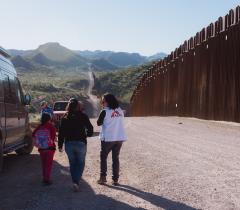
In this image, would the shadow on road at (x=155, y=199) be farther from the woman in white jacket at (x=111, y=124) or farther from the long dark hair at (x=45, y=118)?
the long dark hair at (x=45, y=118)

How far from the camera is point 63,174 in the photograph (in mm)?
12297

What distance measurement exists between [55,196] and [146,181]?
2009mm

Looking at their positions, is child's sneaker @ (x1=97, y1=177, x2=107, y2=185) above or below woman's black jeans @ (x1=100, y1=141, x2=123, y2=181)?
below

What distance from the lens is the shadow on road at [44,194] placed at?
899cm

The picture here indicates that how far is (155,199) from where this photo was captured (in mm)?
9406

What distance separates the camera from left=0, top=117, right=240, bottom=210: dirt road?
29.9ft

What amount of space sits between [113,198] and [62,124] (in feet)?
5.80

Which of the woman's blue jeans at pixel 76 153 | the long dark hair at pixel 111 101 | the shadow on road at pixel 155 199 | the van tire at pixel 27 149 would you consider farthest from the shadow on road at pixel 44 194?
the van tire at pixel 27 149

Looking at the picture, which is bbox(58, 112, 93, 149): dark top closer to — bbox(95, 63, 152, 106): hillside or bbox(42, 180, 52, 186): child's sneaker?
bbox(42, 180, 52, 186): child's sneaker

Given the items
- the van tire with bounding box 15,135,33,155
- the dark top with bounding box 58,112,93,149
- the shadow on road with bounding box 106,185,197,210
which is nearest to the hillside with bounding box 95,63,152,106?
the van tire with bounding box 15,135,33,155

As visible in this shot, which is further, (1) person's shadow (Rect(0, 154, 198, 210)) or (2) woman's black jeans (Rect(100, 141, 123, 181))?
(2) woman's black jeans (Rect(100, 141, 123, 181))

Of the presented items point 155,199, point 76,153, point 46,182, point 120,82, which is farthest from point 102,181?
point 120,82

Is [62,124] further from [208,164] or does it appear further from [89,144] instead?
[89,144]

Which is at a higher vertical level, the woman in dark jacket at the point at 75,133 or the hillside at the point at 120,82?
the hillside at the point at 120,82
